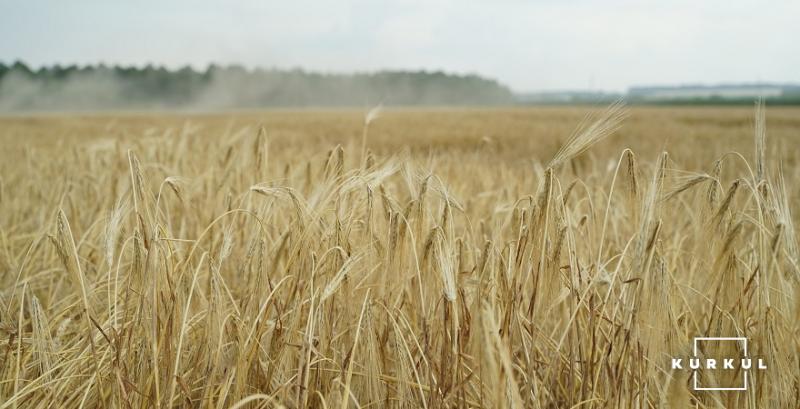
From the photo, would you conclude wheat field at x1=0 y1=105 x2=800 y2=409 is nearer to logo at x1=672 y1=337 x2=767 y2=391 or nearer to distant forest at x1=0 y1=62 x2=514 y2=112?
logo at x1=672 y1=337 x2=767 y2=391

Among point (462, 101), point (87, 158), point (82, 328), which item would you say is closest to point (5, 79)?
point (462, 101)

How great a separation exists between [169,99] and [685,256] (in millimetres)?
64146

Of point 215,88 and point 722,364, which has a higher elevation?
point 215,88

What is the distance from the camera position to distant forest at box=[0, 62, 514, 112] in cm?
5412

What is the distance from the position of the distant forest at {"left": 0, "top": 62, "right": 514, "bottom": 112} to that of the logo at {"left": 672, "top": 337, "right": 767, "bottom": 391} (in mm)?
51056

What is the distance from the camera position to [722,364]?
3.95ft

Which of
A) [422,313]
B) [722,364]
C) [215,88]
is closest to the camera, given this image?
[422,313]

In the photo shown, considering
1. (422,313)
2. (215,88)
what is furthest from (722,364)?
(215,88)

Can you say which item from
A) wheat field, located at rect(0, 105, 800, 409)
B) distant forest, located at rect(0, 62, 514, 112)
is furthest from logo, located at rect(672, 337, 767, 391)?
distant forest, located at rect(0, 62, 514, 112)

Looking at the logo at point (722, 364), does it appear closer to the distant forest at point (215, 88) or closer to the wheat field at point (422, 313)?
the wheat field at point (422, 313)

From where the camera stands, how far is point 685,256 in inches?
88.3

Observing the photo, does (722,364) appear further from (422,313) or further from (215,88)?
Answer: (215,88)

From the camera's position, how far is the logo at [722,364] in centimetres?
117

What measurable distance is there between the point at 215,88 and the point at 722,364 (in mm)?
67599
